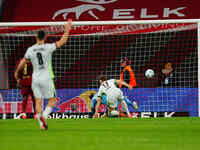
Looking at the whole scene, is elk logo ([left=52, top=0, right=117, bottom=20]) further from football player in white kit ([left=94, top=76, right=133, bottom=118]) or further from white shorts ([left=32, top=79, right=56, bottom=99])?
white shorts ([left=32, top=79, right=56, bottom=99])

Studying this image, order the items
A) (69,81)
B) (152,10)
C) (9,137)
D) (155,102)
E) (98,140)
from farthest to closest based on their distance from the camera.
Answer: (152,10)
(69,81)
(155,102)
(9,137)
(98,140)

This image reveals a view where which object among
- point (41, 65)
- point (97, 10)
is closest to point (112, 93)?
point (97, 10)

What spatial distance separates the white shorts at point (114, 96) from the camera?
16656 mm

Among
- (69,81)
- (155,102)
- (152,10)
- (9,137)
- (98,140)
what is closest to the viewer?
(98,140)

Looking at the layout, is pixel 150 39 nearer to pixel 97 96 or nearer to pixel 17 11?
pixel 97 96

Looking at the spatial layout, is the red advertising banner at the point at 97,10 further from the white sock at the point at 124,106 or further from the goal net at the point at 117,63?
the white sock at the point at 124,106

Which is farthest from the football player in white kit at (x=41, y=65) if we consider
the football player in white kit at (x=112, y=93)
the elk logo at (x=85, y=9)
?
the elk logo at (x=85, y=9)

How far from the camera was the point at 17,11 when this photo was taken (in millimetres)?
21922

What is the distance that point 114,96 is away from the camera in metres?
16.7

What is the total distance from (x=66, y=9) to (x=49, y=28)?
4.09 m

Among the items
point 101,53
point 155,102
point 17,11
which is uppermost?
point 17,11

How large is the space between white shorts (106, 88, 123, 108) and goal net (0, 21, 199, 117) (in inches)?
22.0

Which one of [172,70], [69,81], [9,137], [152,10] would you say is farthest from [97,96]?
[9,137]

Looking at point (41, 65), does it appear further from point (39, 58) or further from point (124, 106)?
point (124, 106)
